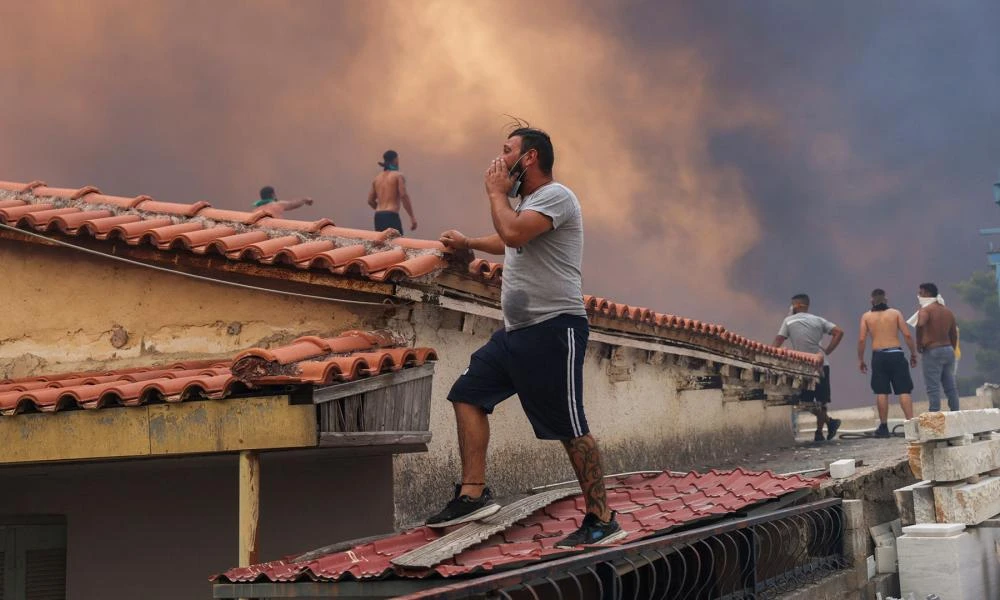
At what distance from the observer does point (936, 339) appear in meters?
14.8

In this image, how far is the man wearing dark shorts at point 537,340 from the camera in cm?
514

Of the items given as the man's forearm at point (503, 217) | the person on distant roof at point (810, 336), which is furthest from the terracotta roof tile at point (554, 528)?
the person on distant roof at point (810, 336)

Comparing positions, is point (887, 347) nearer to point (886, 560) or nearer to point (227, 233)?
point (886, 560)

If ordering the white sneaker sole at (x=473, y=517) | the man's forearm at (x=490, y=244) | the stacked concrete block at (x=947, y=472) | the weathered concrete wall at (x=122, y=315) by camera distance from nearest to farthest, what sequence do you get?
the white sneaker sole at (x=473, y=517)
the man's forearm at (x=490, y=244)
the weathered concrete wall at (x=122, y=315)
the stacked concrete block at (x=947, y=472)

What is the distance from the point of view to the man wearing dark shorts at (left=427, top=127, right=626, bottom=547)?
5137mm

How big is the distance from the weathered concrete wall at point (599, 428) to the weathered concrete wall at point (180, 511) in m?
0.46

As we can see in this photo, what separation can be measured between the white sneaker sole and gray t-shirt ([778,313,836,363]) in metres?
11.5

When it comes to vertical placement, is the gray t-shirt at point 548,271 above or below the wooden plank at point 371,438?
above

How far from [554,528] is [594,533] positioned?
0.63 metres

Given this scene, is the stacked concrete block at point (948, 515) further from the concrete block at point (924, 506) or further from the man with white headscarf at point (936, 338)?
the man with white headscarf at point (936, 338)

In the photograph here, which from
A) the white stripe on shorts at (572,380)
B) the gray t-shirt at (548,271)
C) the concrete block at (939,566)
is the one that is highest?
the gray t-shirt at (548,271)

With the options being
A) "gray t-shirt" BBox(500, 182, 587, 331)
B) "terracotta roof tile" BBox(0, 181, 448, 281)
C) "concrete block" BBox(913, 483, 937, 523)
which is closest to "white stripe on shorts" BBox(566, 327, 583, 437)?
"gray t-shirt" BBox(500, 182, 587, 331)

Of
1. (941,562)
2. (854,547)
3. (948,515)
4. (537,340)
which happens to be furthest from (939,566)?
(537,340)

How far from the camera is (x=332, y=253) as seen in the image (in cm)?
680
